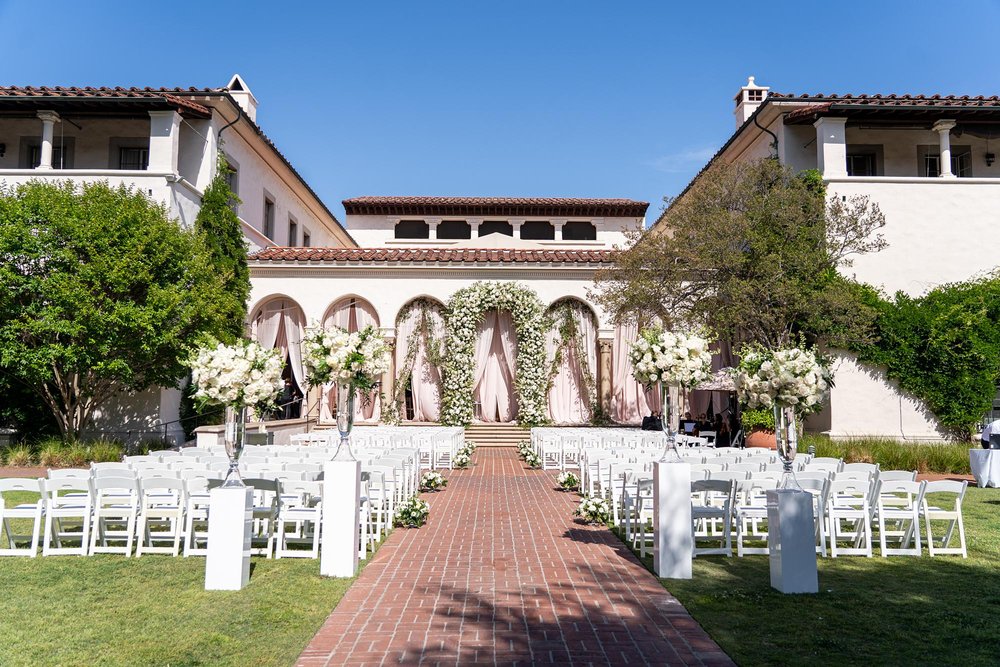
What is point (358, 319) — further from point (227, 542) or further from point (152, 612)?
Result: point (152, 612)

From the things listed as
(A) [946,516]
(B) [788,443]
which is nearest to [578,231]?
(A) [946,516]

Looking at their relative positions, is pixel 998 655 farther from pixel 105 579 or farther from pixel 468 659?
pixel 105 579

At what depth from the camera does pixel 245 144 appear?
24.4m

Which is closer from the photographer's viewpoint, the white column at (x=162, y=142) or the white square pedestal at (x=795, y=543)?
the white square pedestal at (x=795, y=543)

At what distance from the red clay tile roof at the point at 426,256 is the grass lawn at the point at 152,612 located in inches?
663

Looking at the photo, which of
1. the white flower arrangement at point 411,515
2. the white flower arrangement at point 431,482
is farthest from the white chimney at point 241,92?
the white flower arrangement at point 411,515

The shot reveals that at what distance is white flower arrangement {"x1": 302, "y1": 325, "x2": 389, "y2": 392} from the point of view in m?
7.97

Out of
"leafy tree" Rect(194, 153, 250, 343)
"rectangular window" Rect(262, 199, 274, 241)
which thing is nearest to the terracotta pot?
"leafy tree" Rect(194, 153, 250, 343)

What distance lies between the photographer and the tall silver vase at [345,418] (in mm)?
7969

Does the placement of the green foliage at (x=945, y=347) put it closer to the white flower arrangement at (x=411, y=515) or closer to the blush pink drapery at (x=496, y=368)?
the blush pink drapery at (x=496, y=368)

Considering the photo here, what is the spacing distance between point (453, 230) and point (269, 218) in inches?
403

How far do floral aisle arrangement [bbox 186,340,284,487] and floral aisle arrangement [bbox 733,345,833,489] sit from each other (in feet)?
16.4

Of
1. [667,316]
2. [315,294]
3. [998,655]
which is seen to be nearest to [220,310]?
[315,294]

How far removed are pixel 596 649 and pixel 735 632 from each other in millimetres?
1187
